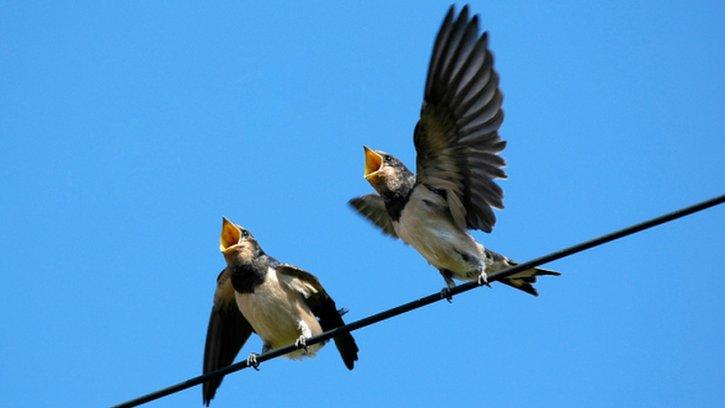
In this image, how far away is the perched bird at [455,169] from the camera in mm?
7832

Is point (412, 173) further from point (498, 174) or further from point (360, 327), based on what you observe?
point (360, 327)

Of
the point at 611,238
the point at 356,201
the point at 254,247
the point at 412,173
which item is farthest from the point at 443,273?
the point at 611,238

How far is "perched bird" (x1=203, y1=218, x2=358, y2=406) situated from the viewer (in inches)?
332

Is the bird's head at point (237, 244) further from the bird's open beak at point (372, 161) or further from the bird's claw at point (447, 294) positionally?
the bird's claw at point (447, 294)

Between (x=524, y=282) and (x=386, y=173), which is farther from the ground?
(x=386, y=173)

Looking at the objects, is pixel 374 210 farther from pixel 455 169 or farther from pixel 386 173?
pixel 455 169

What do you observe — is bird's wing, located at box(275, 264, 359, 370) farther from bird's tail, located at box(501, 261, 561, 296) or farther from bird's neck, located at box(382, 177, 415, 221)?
bird's tail, located at box(501, 261, 561, 296)

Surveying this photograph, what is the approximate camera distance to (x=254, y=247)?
343 inches

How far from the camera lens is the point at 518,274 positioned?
8328 millimetres

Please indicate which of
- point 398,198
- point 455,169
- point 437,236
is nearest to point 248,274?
point 398,198

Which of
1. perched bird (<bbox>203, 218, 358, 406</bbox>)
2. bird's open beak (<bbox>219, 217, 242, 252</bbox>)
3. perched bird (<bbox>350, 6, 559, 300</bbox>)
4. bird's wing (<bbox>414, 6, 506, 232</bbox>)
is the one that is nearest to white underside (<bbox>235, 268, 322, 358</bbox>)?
perched bird (<bbox>203, 218, 358, 406</bbox>)

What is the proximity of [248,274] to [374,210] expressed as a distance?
188 centimetres

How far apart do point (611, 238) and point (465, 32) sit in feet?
8.25

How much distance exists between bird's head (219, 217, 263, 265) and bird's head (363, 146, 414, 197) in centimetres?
103
